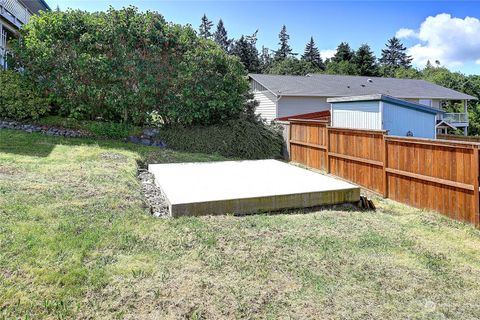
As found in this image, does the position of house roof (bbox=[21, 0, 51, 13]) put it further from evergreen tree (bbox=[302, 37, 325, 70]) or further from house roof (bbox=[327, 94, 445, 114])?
evergreen tree (bbox=[302, 37, 325, 70])

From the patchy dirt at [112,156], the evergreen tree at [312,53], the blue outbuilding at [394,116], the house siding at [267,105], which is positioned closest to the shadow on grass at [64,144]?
the patchy dirt at [112,156]

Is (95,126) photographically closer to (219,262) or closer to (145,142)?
(145,142)

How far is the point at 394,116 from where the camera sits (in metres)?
9.30

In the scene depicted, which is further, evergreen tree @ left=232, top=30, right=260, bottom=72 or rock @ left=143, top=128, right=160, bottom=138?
evergreen tree @ left=232, top=30, right=260, bottom=72

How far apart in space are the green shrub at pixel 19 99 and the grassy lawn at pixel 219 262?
671 centimetres

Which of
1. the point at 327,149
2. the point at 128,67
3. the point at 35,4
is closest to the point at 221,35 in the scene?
the point at 35,4

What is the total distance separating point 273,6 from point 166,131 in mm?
7472

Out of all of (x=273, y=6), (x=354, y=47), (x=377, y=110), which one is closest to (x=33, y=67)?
(x=273, y=6)

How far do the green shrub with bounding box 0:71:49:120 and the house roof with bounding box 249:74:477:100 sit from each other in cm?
1109

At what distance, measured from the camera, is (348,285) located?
3.23 meters

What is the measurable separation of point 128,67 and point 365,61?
38980mm

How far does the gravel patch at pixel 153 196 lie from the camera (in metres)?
5.59

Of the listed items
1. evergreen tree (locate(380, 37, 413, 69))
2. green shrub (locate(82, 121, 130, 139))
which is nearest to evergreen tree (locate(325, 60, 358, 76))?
evergreen tree (locate(380, 37, 413, 69))

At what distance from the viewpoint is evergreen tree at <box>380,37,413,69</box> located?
59.7 meters
